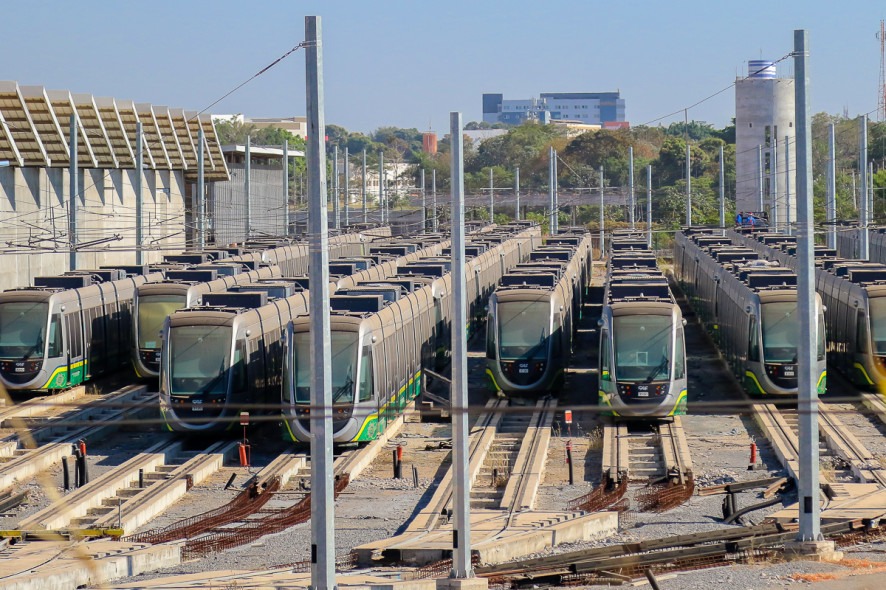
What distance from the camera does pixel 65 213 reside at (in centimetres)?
5603

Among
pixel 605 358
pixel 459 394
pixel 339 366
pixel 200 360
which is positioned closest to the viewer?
pixel 459 394

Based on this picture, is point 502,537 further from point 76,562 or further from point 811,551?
point 76,562

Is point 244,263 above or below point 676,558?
above

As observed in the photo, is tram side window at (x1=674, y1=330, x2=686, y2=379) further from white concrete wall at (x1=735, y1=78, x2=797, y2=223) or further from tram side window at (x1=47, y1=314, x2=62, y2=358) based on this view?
white concrete wall at (x1=735, y1=78, x2=797, y2=223)

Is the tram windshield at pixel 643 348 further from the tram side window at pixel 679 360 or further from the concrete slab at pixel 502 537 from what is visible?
the concrete slab at pixel 502 537

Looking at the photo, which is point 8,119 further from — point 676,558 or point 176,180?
point 676,558

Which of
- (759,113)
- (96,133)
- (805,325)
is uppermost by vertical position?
(759,113)

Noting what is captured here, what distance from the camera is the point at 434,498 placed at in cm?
2156

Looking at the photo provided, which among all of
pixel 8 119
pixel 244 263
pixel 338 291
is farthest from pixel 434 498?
pixel 8 119

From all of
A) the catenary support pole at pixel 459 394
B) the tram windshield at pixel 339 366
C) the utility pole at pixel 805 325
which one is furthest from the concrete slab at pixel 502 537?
the tram windshield at pixel 339 366

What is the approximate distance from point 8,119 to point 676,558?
37344 mm

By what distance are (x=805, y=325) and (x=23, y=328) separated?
1772 centimetres

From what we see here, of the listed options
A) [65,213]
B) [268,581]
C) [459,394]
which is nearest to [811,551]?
[459,394]

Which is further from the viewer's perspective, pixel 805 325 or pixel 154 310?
pixel 154 310
